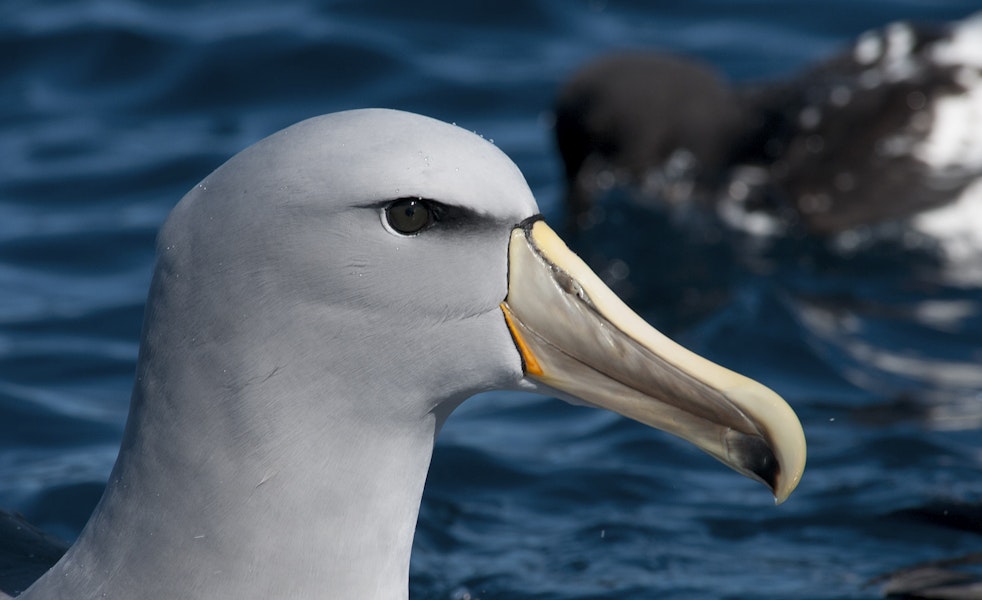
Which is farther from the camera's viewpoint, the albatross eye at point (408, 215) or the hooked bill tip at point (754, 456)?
the hooked bill tip at point (754, 456)

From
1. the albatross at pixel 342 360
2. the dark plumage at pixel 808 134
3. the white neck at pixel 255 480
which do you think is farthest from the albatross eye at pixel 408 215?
the dark plumage at pixel 808 134

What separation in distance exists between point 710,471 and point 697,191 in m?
3.60

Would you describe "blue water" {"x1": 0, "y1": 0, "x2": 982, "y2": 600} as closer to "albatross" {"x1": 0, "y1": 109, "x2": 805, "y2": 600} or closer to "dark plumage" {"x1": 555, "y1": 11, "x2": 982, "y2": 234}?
"dark plumage" {"x1": 555, "y1": 11, "x2": 982, "y2": 234}

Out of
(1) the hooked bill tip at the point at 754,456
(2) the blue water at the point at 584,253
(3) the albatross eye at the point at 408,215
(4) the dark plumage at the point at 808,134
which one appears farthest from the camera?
(4) the dark plumage at the point at 808,134

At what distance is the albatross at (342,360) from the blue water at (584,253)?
2.00 m

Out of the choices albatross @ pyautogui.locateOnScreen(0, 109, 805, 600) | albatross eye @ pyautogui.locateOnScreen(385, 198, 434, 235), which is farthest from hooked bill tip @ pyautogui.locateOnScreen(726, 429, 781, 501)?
albatross eye @ pyautogui.locateOnScreen(385, 198, 434, 235)

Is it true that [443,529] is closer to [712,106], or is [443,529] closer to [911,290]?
[911,290]

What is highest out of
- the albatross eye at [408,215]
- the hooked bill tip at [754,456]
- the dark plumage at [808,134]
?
the dark plumage at [808,134]

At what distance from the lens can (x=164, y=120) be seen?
8852 millimetres

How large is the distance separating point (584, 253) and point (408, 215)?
5.56 metres

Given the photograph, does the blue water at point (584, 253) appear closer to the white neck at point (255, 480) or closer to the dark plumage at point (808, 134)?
the dark plumage at point (808, 134)

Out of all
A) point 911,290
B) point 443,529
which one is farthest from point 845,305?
point 443,529

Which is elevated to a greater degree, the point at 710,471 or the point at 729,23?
the point at 729,23

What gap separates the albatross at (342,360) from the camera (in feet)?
8.01
